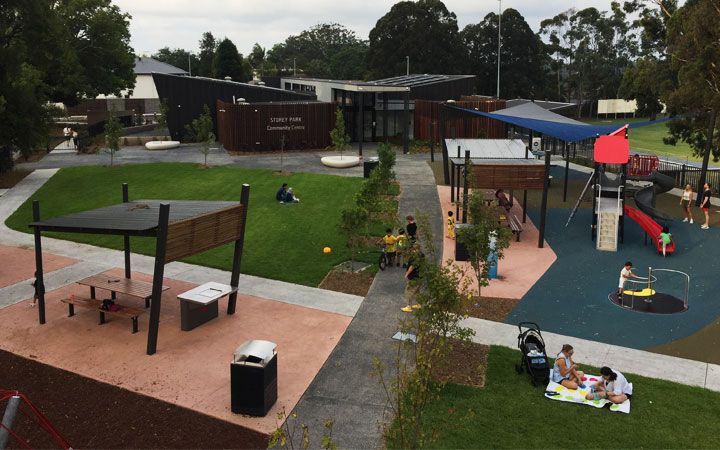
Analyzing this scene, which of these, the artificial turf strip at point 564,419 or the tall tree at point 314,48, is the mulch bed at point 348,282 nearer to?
the artificial turf strip at point 564,419

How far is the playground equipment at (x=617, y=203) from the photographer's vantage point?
2323 centimetres

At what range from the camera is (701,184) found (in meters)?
30.0

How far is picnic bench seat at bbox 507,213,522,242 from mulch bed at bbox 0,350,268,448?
613 inches

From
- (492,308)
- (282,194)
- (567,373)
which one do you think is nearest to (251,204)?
(282,194)

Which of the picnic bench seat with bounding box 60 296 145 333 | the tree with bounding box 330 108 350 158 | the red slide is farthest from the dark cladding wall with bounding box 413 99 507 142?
the picnic bench seat with bounding box 60 296 145 333

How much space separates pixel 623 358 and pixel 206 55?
123673mm

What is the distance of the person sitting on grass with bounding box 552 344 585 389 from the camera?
12.6 metres

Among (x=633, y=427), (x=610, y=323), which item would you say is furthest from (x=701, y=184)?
(x=633, y=427)

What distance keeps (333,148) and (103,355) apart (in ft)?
107

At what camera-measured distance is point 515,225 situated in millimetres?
24719

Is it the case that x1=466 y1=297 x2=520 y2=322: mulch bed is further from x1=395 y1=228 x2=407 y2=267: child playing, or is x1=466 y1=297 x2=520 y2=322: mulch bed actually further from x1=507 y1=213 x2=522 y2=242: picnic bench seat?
x1=507 y1=213 x2=522 y2=242: picnic bench seat

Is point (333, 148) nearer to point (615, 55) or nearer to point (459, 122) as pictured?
point (459, 122)

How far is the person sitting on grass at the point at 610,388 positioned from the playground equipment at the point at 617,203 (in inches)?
455

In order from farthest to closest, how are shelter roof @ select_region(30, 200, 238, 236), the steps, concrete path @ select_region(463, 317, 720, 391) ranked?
the steps < shelter roof @ select_region(30, 200, 238, 236) < concrete path @ select_region(463, 317, 720, 391)
